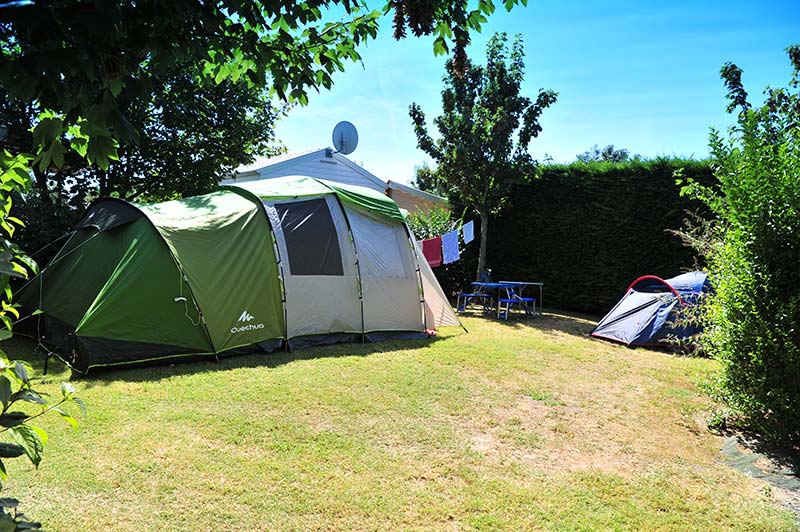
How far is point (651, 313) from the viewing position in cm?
766

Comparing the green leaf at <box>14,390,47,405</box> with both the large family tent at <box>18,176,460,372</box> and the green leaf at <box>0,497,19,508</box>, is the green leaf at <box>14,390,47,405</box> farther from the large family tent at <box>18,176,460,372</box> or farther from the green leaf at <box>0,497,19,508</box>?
the large family tent at <box>18,176,460,372</box>

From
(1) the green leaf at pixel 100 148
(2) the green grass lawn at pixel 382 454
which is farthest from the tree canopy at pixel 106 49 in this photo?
(2) the green grass lawn at pixel 382 454

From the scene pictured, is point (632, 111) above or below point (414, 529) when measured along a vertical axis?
above

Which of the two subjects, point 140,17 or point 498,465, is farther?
point 498,465

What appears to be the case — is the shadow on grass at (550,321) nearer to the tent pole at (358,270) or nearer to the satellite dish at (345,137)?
the tent pole at (358,270)

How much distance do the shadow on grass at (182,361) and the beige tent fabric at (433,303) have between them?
78 cm

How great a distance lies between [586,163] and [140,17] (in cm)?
1084

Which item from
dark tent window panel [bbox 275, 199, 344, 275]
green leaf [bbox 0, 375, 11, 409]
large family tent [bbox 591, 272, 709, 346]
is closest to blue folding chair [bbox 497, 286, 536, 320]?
large family tent [bbox 591, 272, 709, 346]

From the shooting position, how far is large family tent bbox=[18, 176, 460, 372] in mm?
5359

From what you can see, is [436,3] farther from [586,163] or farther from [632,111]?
[632,111]

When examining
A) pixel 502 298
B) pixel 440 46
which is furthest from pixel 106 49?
pixel 502 298

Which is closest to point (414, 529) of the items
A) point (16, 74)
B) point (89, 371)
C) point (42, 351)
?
point (16, 74)

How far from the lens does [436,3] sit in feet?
7.95

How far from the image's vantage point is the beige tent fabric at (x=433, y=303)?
25.4 ft
